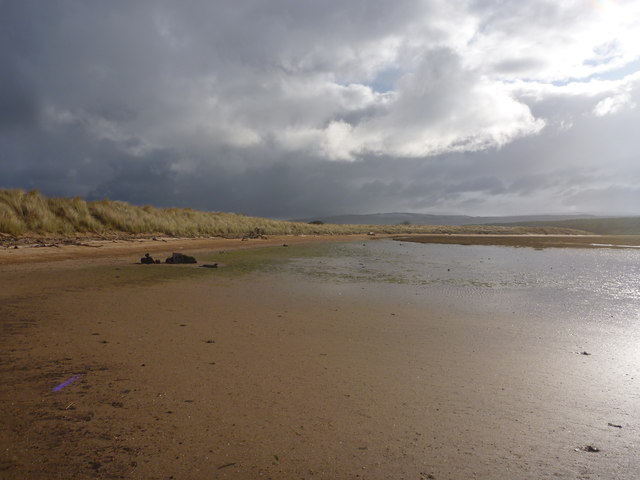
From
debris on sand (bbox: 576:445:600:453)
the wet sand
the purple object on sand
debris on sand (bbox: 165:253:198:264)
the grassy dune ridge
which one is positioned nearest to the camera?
the wet sand

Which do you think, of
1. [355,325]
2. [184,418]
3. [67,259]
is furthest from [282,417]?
[67,259]

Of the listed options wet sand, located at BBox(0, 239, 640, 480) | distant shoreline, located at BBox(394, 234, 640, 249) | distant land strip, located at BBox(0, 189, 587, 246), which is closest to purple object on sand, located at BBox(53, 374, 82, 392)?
wet sand, located at BBox(0, 239, 640, 480)

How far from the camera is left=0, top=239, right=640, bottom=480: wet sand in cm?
219

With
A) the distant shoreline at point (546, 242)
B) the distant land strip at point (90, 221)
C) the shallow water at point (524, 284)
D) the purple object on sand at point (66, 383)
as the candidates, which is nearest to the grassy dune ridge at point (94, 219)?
the distant land strip at point (90, 221)

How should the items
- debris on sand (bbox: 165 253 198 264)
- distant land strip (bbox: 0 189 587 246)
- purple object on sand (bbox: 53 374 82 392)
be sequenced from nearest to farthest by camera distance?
purple object on sand (bbox: 53 374 82 392)
debris on sand (bbox: 165 253 198 264)
distant land strip (bbox: 0 189 587 246)

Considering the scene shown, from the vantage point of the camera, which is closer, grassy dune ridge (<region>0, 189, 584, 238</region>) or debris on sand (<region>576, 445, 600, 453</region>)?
debris on sand (<region>576, 445, 600, 453</region>)

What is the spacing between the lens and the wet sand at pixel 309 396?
219 centimetres

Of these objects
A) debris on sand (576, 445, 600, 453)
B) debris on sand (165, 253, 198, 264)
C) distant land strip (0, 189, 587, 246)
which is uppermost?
distant land strip (0, 189, 587, 246)

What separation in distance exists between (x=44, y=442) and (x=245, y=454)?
119 centimetres

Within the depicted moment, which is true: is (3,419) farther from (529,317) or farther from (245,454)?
(529,317)

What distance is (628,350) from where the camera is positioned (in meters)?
4.30

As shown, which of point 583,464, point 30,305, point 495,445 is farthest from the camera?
point 30,305

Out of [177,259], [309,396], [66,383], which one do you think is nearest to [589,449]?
[309,396]

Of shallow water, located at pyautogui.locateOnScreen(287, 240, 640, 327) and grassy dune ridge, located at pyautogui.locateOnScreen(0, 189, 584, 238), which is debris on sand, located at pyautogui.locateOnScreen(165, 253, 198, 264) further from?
grassy dune ridge, located at pyautogui.locateOnScreen(0, 189, 584, 238)
